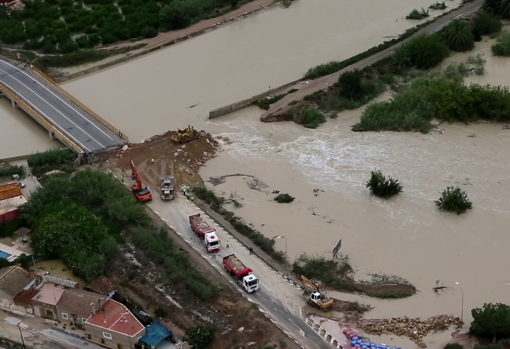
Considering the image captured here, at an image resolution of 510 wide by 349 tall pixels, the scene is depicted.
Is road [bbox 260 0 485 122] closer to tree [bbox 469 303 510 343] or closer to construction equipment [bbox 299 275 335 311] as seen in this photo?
construction equipment [bbox 299 275 335 311]

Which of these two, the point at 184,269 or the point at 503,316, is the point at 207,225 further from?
the point at 503,316

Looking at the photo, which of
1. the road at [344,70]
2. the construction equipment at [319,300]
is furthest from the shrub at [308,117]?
the construction equipment at [319,300]

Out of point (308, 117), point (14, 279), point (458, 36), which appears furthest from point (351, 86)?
point (14, 279)

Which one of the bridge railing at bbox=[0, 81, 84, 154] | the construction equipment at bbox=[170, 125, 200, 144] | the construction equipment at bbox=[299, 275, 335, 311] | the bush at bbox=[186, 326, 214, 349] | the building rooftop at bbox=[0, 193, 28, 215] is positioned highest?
the bridge railing at bbox=[0, 81, 84, 154]

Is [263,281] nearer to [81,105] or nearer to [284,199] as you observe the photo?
[284,199]

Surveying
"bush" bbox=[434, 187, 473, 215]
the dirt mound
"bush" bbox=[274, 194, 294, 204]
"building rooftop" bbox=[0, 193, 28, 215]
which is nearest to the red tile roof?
"building rooftop" bbox=[0, 193, 28, 215]

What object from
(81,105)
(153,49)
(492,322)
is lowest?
(492,322)

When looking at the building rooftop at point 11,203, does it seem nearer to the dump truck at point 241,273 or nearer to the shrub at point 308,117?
the dump truck at point 241,273
